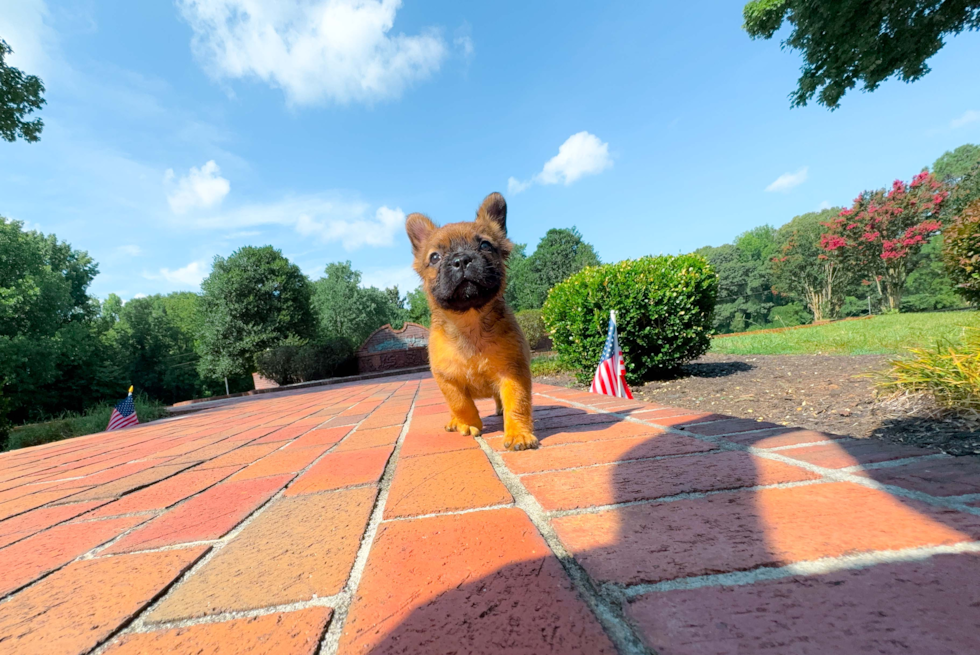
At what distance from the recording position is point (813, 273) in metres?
30.2

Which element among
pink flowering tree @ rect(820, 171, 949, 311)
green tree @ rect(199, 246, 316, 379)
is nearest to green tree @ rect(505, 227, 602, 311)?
pink flowering tree @ rect(820, 171, 949, 311)

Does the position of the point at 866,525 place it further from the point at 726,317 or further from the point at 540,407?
the point at 726,317

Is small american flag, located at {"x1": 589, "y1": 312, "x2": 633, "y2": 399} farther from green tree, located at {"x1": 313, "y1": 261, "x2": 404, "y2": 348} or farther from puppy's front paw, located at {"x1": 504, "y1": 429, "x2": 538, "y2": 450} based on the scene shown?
green tree, located at {"x1": 313, "y1": 261, "x2": 404, "y2": 348}

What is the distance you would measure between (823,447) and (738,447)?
0.30 metres

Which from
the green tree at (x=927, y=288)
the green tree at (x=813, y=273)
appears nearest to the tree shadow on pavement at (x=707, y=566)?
the green tree at (x=813, y=273)

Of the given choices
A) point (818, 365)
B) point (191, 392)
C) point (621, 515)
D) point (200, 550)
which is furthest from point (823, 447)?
point (191, 392)

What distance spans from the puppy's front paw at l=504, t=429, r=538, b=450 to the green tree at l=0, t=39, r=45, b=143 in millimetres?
15797

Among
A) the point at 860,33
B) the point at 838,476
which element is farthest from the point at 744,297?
the point at 838,476

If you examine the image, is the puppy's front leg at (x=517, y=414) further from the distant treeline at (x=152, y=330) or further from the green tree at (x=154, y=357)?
the green tree at (x=154, y=357)

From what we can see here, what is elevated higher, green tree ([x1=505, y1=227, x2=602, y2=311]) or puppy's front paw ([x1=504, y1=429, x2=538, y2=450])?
green tree ([x1=505, y1=227, x2=602, y2=311])

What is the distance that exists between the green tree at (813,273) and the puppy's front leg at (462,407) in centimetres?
3262

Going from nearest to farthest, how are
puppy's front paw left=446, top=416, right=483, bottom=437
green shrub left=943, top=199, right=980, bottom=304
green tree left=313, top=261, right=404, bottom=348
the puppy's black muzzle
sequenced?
1. the puppy's black muzzle
2. puppy's front paw left=446, top=416, right=483, bottom=437
3. green shrub left=943, top=199, right=980, bottom=304
4. green tree left=313, top=261, right=404, bottom=348

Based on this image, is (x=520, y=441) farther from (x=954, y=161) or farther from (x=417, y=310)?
(x=954, y=161)

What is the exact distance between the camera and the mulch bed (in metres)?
2.96
